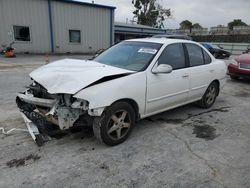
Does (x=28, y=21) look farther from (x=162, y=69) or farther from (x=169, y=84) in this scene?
(x=162, y=69)

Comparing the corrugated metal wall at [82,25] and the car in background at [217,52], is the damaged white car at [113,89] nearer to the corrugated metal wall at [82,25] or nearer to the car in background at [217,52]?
the car in background at [217,52]

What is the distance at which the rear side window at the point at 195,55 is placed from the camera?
4880 mm

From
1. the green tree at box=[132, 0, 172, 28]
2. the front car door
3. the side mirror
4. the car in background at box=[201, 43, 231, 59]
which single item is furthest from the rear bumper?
the green tree at box=[132, 0, 172, 28]

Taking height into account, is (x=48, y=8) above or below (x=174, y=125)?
above

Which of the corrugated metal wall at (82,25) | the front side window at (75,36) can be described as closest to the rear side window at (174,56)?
the corrugated metal wall at (82,25)

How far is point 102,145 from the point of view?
360 centimetres

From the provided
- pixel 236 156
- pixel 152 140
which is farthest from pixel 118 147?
pixel 236 156

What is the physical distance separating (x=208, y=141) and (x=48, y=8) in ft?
63.8

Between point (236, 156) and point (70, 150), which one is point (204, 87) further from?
point (70, 150)

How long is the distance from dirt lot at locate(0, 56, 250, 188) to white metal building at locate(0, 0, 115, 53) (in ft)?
52.7

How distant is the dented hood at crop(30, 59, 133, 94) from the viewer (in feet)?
10.4

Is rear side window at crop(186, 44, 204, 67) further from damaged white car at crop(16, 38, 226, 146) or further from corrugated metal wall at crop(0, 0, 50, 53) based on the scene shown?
corrugated metal wall at crop(0, 0, 50, 53)

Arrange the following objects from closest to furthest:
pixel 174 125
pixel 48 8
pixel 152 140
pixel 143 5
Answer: pixel 152 140 → pixel 174 125 → pixel 48 8 → pixel 143 5

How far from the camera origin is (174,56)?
177 inches
